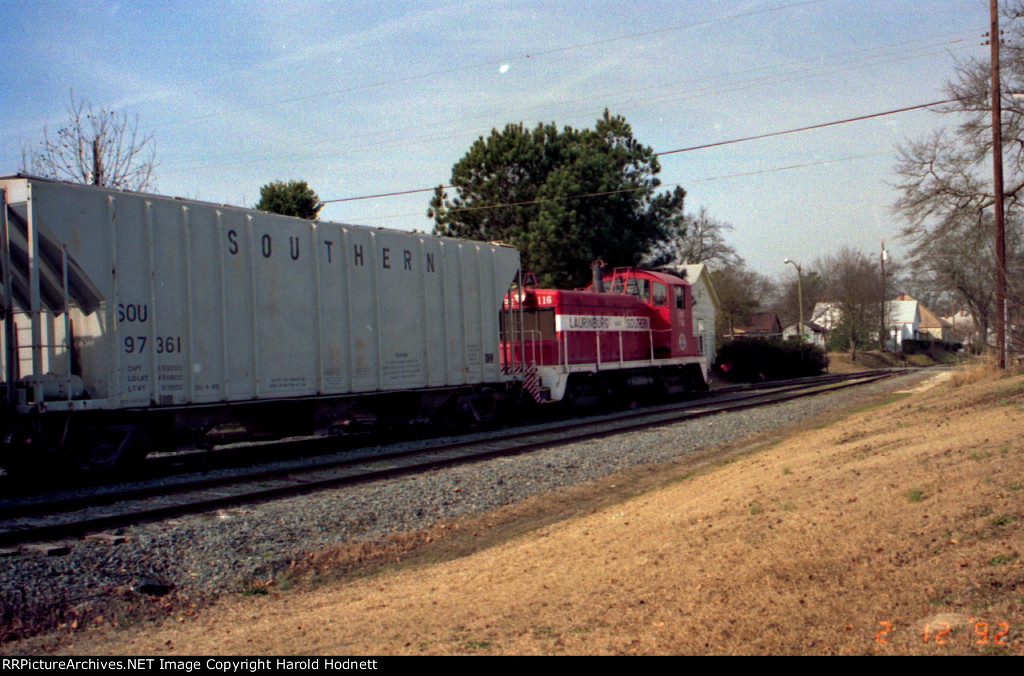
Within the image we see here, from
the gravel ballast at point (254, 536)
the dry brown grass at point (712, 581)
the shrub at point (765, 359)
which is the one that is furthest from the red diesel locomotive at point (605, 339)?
the shrub at point (765, 359)

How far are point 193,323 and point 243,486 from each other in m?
2.70

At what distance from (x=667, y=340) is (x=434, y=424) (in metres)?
8.97

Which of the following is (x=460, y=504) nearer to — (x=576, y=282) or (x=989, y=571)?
(x=989, y=571)

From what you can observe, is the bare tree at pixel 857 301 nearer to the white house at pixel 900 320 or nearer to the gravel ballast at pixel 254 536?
the white house at pixel 900 320

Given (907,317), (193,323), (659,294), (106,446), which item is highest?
(907,317)

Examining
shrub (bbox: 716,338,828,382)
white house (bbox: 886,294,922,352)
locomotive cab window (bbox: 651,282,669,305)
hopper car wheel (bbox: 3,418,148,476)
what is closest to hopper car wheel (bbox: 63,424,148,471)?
hopper car wheel (bbox: 3,418,148,476)

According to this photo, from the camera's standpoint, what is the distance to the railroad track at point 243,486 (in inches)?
295

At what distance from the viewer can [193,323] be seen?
11.0 metres

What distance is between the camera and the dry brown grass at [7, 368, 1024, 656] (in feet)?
13.1

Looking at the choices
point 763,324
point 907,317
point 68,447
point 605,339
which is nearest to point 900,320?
point 907,317

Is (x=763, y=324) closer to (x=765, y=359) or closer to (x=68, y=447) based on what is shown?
(x=765, y=359)

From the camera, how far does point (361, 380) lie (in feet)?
43.8

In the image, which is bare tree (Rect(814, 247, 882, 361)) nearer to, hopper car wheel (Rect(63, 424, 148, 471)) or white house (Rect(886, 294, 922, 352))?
white house (Rect(886, 294, 922, 352))
